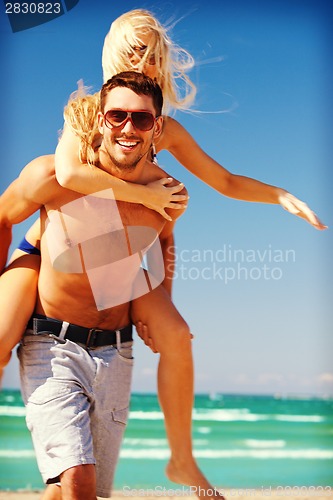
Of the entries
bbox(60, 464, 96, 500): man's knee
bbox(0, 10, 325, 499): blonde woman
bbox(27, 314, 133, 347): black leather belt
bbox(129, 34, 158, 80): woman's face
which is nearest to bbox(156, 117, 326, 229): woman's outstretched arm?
bbox(0, 10, 325, 499): blonde woman

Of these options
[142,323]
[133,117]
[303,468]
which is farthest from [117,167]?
[303,468]

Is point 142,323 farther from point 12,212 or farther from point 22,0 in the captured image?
point 22,0

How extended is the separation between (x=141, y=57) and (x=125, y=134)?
62cm

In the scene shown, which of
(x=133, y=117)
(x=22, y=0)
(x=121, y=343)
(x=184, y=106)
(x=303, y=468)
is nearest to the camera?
(x=133, y=117)

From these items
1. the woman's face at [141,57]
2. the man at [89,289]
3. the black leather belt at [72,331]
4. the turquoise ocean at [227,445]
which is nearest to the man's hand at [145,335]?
the man at [89,289]

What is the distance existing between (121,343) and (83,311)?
25 cm

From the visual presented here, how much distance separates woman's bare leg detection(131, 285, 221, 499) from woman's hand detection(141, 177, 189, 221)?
1.53ft

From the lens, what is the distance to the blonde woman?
3.45m

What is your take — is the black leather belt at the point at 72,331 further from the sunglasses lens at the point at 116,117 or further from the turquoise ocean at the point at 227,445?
the turquoise ocean at the point at 227,445

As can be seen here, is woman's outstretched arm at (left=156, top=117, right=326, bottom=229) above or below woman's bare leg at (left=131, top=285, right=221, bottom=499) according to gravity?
above

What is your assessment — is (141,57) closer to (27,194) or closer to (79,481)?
(27,194)

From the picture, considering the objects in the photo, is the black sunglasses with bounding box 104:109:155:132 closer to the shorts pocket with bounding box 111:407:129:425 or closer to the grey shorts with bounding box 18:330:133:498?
the grey shorts with bounding box 18:330:133:498

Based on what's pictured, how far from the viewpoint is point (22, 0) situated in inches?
187

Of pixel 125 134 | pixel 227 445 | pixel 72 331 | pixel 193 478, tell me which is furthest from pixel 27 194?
pixel 227 445
